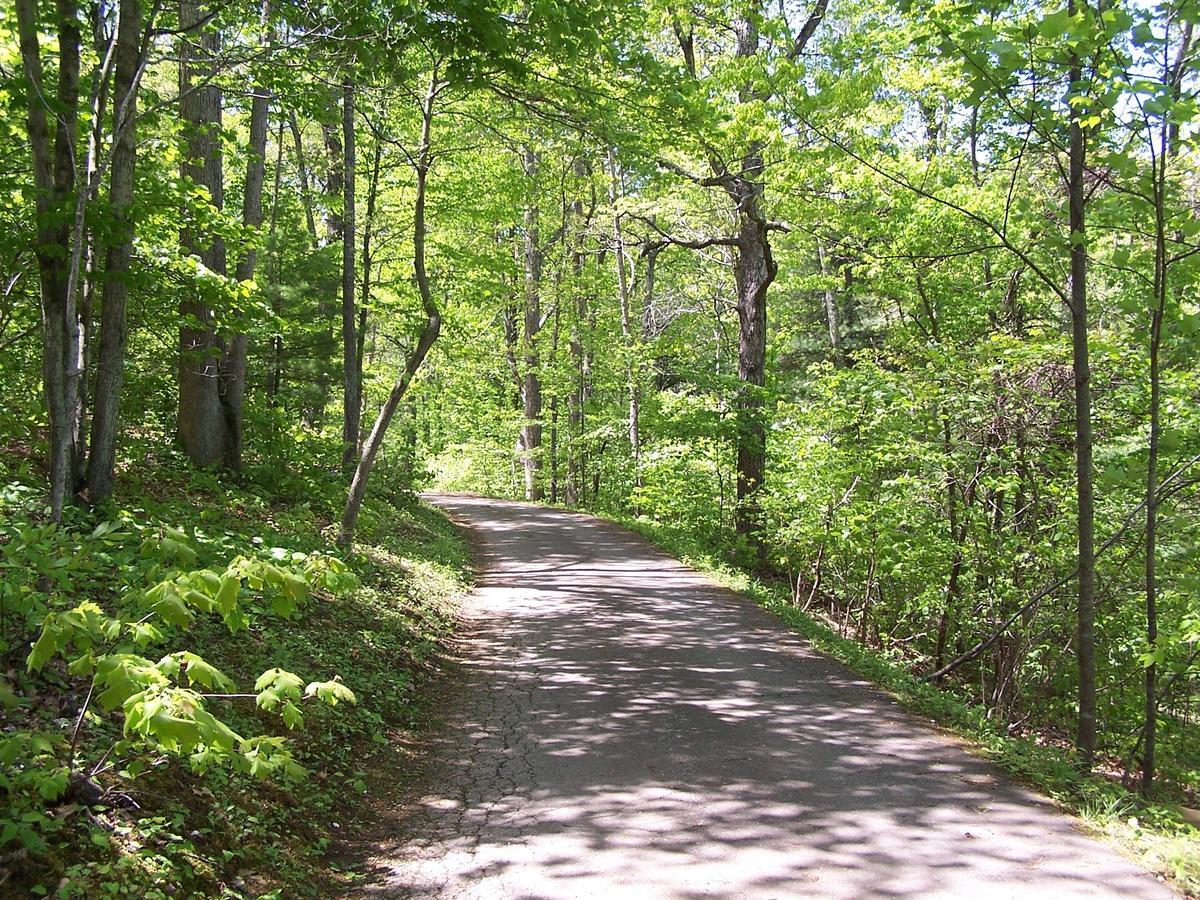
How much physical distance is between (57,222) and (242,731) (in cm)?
325

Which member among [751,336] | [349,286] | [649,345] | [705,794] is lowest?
[705,794]

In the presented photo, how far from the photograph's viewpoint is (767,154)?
1224 centimetres

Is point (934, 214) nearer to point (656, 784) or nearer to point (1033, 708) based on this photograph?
point (1033, 708)

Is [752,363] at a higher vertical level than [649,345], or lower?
lower

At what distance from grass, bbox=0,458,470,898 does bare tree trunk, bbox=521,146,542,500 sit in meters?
17.2

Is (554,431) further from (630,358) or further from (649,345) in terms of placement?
(630,358)

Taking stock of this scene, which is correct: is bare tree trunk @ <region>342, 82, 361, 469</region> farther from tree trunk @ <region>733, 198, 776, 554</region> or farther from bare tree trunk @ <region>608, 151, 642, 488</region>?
bare tree trunk @ <region>608, 151, 642, 488</region>

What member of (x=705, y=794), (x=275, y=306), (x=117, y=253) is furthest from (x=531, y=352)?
(x=705, y=794)

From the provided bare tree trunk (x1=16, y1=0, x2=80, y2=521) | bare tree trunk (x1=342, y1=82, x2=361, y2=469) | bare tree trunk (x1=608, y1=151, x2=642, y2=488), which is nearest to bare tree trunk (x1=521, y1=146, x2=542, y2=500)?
bare tree trunk (x1=608, y1=151, x2=642, y2=488)

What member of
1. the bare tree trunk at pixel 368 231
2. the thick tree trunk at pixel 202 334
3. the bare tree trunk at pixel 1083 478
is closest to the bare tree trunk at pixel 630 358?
the bare tree trunk at pixel 368 231

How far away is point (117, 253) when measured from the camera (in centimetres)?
551

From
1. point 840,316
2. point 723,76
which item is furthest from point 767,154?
point 840,316

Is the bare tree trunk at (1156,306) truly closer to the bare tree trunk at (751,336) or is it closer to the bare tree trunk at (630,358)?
the bare tree trunk at (751,336)

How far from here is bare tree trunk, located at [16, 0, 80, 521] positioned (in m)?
4.43
